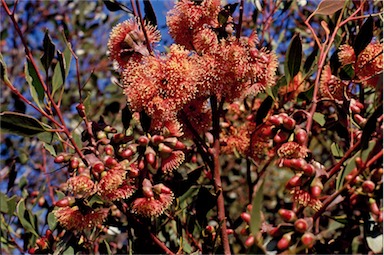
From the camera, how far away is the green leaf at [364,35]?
911 millimetres

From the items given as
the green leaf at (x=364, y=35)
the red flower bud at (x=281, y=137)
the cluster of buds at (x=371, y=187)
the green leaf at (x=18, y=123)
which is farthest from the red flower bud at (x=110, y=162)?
the green leaf at (x=364, y=35)

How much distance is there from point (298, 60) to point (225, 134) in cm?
32

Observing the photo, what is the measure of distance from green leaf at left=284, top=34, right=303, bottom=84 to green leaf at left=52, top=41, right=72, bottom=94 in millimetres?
435

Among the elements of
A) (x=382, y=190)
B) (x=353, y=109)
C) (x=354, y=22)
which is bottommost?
(x=382, y=190)

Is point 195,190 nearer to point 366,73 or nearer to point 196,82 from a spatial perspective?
point 196,82

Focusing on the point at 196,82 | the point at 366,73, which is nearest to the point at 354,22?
the point at 366,73

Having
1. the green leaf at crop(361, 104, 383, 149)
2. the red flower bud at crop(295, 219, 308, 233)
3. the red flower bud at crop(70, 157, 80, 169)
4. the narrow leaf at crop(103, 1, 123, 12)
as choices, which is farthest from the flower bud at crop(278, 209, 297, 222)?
the narrow leaf at crop(103, 1, 123, 12)

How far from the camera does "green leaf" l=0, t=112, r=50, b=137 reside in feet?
2.85

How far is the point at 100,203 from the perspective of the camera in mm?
926

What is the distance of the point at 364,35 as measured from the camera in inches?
36.1

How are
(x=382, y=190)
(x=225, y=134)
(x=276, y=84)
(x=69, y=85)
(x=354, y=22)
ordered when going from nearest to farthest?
(x=382, y=190) → (x=276, y=84) → (x=225, y=134) → (x=354, y=22) → (x=69, y=85)

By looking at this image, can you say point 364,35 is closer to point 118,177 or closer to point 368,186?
point 368,186

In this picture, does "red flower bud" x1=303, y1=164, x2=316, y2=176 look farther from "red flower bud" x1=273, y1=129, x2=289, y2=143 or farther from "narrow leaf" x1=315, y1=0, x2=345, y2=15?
"narrow leaf" x1=315, y1=0, x2=345, y2=15

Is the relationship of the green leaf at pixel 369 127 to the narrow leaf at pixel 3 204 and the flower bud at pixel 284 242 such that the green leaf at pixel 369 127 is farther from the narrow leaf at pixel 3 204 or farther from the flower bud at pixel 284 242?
the narrow leaf at pixel 3 204
